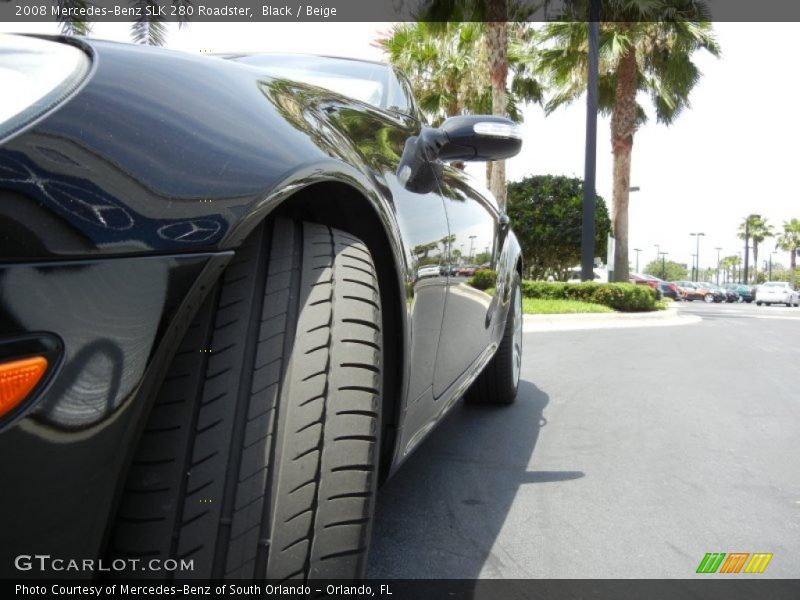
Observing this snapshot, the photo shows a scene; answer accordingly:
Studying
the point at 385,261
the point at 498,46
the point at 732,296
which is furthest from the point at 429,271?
the point at 732,296

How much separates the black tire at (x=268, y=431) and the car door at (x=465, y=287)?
755mm

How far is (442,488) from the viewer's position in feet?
8.04

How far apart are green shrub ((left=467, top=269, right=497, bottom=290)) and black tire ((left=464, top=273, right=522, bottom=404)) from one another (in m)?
0.72

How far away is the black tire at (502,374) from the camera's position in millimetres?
3650

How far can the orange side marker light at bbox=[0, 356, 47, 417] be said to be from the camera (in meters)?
0.80

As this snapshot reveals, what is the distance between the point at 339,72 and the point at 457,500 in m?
1.46

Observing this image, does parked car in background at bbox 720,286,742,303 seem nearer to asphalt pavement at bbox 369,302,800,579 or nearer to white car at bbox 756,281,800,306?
white car at bbox 756,281,800,306

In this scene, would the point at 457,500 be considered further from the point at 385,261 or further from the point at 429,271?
the point at 385,261

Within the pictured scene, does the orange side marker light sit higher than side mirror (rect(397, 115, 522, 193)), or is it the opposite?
side mirror (rect(397, 115, 522, 193))

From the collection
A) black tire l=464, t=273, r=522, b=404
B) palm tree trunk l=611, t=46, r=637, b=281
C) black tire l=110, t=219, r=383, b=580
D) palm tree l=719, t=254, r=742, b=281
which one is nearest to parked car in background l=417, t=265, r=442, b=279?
black tire l=110, t=219, r=383, b=580

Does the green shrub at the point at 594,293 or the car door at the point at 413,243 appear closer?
the car door at the point at 413,243

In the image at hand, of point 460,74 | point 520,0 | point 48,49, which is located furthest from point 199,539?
point 460,74

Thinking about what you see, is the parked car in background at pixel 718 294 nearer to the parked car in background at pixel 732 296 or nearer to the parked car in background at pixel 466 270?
the parked car in background at pixel 732 296

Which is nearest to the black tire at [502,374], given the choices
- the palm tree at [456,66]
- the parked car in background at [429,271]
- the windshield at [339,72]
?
the windshield at [339,72]
